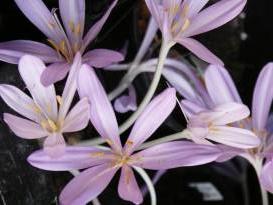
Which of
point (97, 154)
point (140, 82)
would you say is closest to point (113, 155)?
point (97, 154)

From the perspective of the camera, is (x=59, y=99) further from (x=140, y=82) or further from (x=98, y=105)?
(x=140, y=82)

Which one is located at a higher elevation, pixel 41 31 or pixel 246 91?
pixel 41 31

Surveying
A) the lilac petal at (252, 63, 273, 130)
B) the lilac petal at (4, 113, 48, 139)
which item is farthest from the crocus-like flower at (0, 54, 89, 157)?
the lilac petal at (252, 63, 273, 130)

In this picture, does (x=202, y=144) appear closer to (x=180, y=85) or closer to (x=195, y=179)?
(x=180, y=85)

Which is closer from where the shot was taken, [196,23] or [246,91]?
[196,23]

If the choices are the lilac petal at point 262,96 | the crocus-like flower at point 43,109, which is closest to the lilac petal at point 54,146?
the crocus-like flower at point 43,109

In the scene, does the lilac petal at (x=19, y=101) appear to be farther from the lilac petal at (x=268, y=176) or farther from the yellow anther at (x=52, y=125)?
the lilac petal at (x=268, y=176)

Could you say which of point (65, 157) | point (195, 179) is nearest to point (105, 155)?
point (65, 157)
